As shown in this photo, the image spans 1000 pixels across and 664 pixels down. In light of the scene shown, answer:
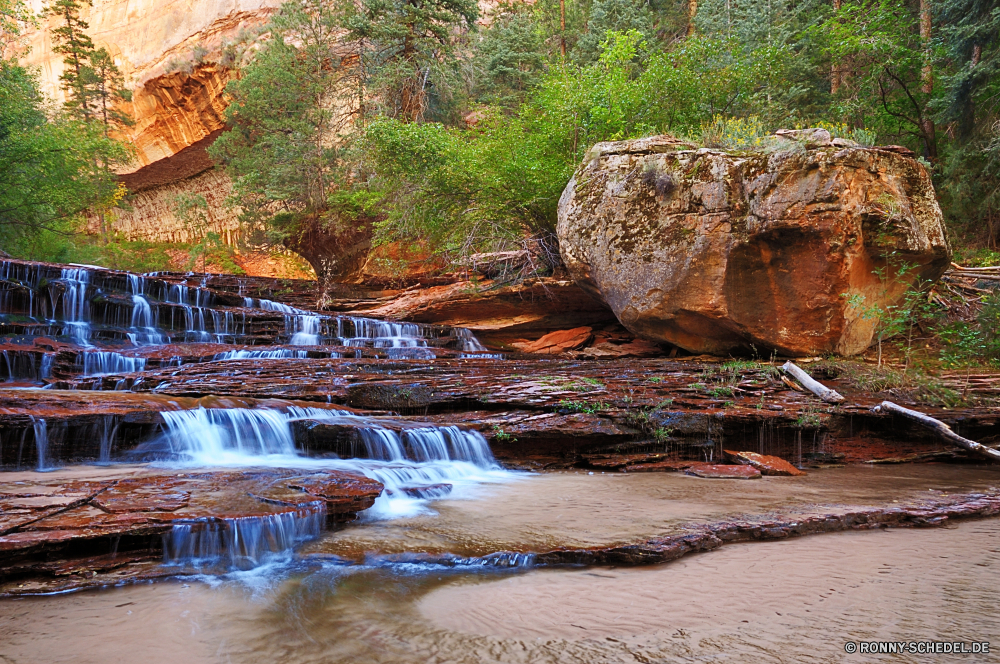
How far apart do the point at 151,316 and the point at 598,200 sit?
9966 mm

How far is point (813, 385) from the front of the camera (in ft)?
24.9

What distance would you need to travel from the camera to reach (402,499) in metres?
4.83

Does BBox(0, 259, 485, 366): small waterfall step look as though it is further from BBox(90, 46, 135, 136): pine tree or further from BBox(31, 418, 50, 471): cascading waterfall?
BBox(90, 46, 135, 136): pine tree

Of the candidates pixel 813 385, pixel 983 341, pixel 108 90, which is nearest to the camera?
Result: pixel 813 385

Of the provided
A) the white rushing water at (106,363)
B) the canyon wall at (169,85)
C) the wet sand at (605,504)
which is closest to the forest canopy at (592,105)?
the wet sand at (605,504)

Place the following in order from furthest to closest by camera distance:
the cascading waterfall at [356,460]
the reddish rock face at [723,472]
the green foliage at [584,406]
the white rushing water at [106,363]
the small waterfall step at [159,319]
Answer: the small waterfall step at [159,319], the white rushing water at [106,363], the green foliage at [584,406], the reddish rock face at [723,472], the cascading waterfall at [356,460]

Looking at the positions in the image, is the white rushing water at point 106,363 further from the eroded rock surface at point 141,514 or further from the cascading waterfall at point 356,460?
the eroded rock surface at point 141,514

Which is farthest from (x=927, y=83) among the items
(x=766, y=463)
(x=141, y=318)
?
(x=141, y=318)

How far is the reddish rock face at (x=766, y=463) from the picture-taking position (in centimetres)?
603

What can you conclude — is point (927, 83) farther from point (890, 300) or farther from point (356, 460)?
point (356, 460)

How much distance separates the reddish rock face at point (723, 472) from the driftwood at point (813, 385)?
195cm

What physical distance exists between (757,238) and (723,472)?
449 centimetres

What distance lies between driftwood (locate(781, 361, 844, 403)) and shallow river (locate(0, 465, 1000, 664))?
329 centimetres

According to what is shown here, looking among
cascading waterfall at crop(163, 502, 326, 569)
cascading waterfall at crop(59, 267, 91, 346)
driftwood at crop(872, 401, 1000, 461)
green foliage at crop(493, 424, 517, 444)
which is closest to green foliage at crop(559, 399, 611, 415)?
green foliage at crop(493, 424, 517, 444)
